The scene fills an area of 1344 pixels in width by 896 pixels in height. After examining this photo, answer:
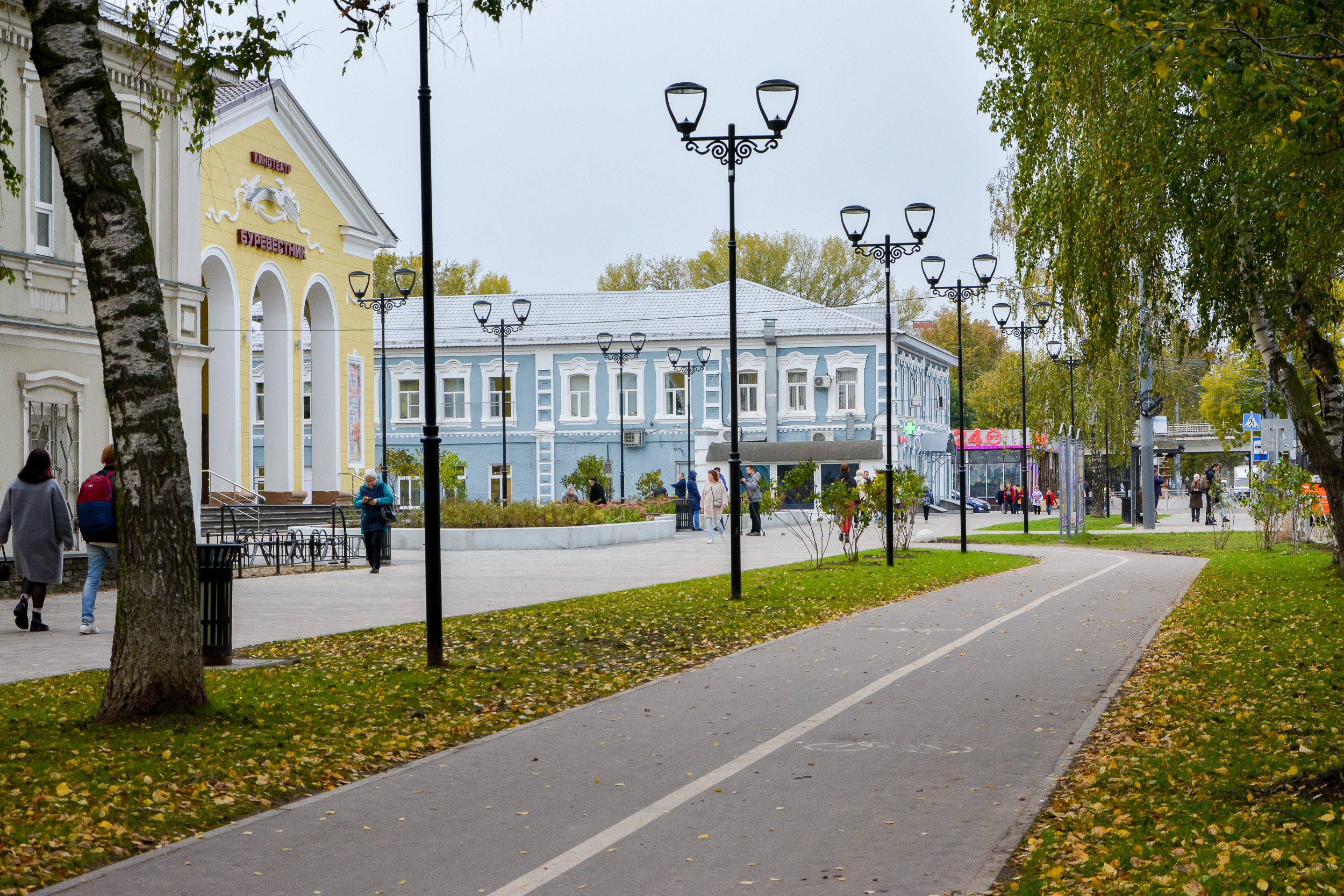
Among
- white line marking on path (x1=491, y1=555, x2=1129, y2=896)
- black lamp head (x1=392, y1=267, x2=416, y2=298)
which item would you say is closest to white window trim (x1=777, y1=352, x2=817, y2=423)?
black lamp head (x1=392, y1=267, x2=416, y2=298)

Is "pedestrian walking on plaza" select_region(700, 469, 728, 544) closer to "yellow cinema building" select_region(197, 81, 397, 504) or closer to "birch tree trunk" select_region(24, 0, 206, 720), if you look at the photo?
"yellow cinema building" select_region(197, 81, 397, 504)

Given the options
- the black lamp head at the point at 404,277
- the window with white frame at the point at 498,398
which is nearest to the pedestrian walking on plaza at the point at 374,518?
the black lamp head at the point at 404,277

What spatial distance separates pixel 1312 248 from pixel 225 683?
9.60 m

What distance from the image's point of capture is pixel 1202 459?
11388 centimetres

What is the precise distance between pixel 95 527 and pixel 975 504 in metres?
57.0

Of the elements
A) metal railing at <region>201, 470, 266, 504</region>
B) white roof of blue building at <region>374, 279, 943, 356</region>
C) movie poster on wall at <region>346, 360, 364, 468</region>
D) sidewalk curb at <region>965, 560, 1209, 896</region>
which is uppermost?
white roof of blue building at <region>374, 279, 943, 356</region>

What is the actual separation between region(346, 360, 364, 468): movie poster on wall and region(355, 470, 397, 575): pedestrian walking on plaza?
15.9 meters

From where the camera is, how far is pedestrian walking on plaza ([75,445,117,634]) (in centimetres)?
1359

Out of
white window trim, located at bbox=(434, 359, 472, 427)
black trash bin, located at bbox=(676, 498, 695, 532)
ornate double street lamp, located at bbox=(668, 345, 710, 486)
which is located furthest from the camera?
white window trim, located at bbox=(434, 359, 472, 427)

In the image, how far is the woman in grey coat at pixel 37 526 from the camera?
13.7 metres

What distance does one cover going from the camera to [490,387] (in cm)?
6059

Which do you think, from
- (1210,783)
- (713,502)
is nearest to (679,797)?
(1210,783)

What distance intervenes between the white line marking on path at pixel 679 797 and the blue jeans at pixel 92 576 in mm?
7697

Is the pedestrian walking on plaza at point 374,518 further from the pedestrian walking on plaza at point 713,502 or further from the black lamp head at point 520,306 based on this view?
the black lamp head at point 520,306
